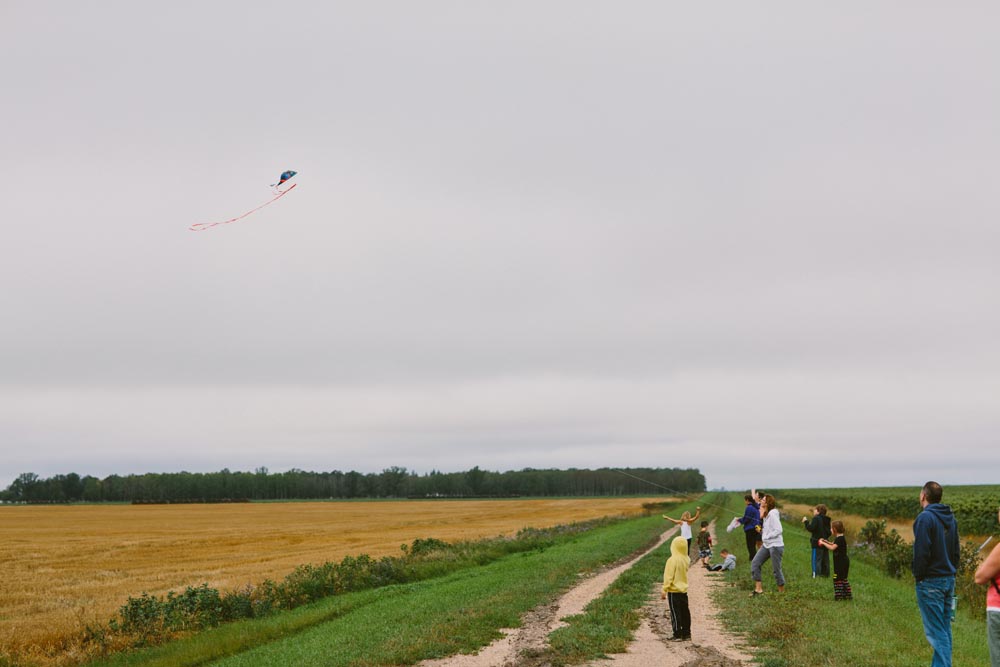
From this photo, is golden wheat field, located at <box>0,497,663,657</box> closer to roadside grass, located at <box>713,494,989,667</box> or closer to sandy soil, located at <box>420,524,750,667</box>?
sandy soil, located at <box>420,524,750,667</box>

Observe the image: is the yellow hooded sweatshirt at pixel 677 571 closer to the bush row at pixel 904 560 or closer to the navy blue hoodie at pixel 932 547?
the navy blue hoodie at pixel 932 547

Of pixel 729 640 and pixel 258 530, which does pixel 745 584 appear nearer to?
pixel 729 640

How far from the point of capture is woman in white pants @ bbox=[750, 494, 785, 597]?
16844mm

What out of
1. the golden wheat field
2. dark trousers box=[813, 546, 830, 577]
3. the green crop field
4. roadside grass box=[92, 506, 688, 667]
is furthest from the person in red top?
the green crop field

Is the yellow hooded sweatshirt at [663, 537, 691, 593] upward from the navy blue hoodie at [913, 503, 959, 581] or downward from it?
downward

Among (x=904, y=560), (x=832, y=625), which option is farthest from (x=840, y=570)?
(x=904, y=560)

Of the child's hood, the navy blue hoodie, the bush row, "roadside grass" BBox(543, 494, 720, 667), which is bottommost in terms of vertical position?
the bush row

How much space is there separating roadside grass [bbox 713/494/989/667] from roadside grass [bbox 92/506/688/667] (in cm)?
468

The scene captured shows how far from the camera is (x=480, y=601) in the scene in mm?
18016

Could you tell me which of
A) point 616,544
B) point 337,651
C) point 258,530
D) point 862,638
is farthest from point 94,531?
point 862,638

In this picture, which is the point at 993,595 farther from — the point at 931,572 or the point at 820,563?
the point at 820,563

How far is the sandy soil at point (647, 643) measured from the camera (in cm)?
1134

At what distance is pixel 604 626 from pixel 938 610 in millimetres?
6138

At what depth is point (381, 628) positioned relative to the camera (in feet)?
50.2
